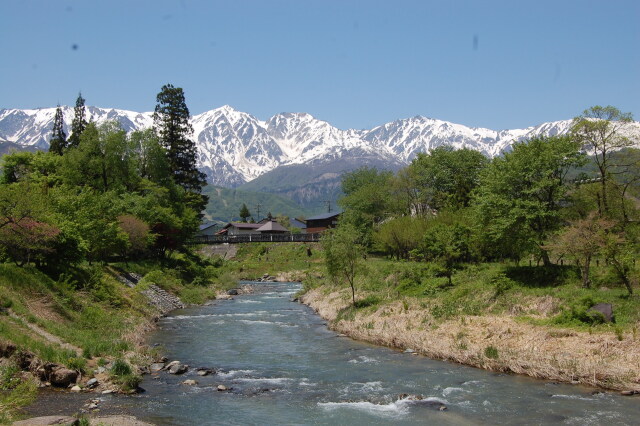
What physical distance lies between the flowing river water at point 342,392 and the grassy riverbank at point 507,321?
3.57 ft

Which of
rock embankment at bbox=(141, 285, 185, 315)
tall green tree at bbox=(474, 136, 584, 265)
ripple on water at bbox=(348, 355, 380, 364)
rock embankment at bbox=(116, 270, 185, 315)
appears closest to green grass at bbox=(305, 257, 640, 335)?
tall green tree at bbox=(474, 136, 584, 265)

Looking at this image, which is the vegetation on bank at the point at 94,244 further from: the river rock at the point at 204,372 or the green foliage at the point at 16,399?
the river rock at the point at 204,372

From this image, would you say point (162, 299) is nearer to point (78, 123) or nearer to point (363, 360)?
point (363, 360)

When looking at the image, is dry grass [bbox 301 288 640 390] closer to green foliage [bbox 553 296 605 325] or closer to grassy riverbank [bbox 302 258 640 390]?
grassy riverbank [bbox 302 258 640 390]

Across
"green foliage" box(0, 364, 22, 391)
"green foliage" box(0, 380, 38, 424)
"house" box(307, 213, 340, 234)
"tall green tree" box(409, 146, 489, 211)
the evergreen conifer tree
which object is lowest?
"green foliage" box(0, 380, 38, 424)

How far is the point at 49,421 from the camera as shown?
15383mm

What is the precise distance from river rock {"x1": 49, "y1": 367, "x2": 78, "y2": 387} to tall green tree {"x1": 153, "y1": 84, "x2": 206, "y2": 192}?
61475mm

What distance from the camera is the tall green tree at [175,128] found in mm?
79812

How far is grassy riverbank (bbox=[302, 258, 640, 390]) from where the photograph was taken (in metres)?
22.8

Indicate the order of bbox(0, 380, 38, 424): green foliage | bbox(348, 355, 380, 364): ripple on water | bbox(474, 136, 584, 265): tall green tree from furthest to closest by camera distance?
bbox(474, 136, 584, 265): tall green tree
bbox(348, 355, 380, 364): ripple on water
bbox(0, 380, 38, 424): green foliage

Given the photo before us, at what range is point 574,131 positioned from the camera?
1587 inches

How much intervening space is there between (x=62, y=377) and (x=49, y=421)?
5.13 meters

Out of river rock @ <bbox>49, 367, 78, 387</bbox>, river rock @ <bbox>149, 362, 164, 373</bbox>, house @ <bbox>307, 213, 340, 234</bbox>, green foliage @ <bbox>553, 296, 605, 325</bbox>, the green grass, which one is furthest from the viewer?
house @ <bbox>307, 213, 340, 234</bbox>

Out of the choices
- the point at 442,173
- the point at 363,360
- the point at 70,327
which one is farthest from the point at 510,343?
the point at 442,173
